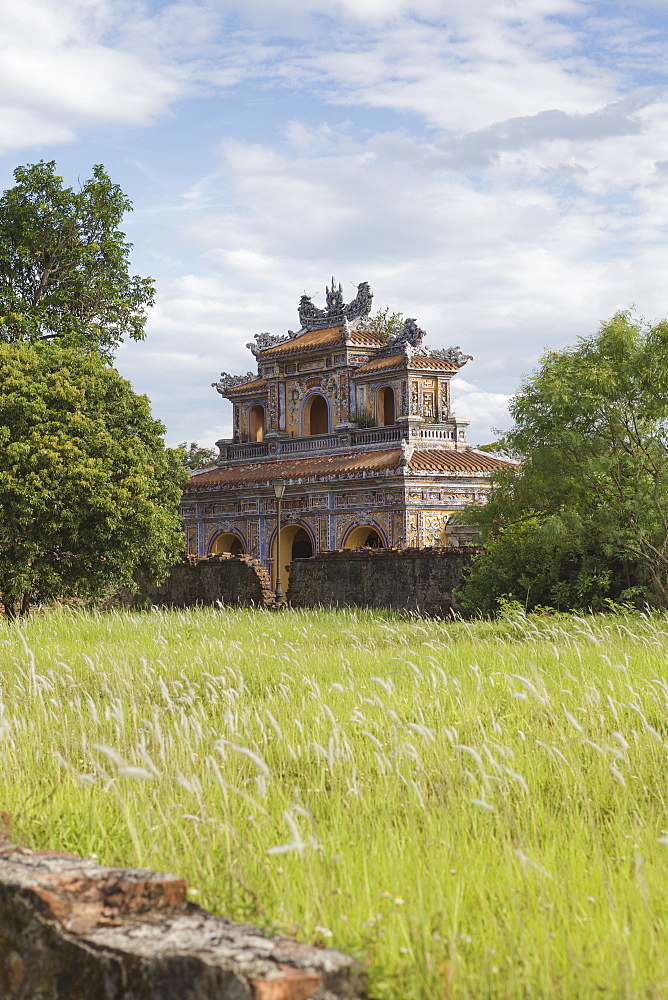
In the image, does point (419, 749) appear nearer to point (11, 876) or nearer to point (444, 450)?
point (11, 876)

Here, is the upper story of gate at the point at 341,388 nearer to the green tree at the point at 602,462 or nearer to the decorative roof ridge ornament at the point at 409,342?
the decorative roof ridge ornament at the point at 409,342

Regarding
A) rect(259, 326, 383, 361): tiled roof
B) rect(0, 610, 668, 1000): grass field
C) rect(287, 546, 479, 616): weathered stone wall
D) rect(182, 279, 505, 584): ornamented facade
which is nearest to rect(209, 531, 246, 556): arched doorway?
rect(182, 279, 505, 584): ornamented facade

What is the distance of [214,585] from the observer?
2645 centimetres

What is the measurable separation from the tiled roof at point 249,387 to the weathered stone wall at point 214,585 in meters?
14.7

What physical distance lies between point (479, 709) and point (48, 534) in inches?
535

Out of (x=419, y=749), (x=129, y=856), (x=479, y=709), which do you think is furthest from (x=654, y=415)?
(x=129, y=856)

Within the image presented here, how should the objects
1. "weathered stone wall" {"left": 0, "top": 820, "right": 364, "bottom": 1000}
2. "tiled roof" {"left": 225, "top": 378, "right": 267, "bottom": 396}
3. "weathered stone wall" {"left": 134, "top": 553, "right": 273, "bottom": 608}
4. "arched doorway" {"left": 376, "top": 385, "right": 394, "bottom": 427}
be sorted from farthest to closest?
1. "tiled roof" {"left": 225, "top": 378, "right": 267, "bottom": 396}
2. "arched doorway" {"left": 376, "top": 385, "right": 394, "bottom": 427}
3. "weathered stone wall" {"left": 134, "top": 553, "right": 273, "bottom": 608}
4. "weathered stone wall" {"left": 0, "top": 820, "right": 364, "bottom": 1000}

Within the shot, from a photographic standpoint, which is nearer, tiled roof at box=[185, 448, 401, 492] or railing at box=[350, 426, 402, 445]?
tiled roof at box=[185, 448, 401, 492]

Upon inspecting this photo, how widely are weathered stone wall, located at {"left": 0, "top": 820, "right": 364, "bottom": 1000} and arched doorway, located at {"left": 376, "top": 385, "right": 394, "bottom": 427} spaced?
33.0 metres

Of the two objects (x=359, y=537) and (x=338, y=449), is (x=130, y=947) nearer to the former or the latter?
(x=359, y=537)

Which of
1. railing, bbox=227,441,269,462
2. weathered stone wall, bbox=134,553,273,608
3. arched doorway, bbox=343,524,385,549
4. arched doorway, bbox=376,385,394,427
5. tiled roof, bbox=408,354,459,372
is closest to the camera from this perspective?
weathered stone wall, bbox=134,553,273,608

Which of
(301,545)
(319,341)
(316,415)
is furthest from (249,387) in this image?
(301,545)

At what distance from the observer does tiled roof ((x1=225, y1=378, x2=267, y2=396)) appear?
4081 cm

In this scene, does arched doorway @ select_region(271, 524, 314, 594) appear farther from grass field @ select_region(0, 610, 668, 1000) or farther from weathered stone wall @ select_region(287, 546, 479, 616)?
grass field @ select_region(0, 610, 668, 1000)
